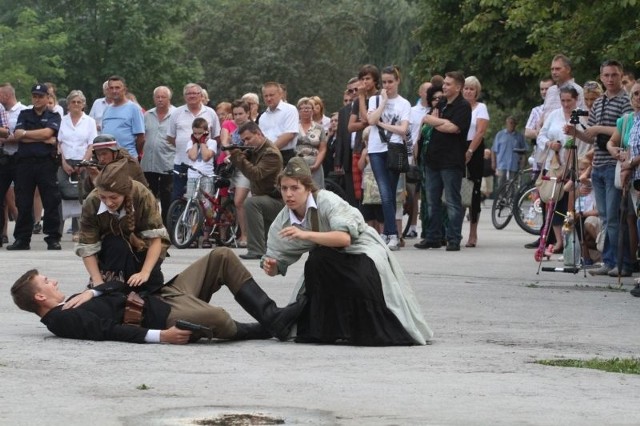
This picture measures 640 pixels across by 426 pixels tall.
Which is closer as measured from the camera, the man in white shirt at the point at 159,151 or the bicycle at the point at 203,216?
the bicycle at the point at 203,216

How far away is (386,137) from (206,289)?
8965mm

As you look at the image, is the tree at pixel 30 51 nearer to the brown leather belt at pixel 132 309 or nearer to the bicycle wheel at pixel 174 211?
the bicycle wheel at pixel 174 211

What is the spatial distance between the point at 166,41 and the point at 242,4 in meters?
6.38

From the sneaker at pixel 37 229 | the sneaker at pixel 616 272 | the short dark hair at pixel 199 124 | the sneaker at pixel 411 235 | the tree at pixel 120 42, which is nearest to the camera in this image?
the sneaker at pixel 616 272

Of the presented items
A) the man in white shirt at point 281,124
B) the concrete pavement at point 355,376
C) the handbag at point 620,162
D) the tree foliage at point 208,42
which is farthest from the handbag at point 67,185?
the tree foliage at point 208,42

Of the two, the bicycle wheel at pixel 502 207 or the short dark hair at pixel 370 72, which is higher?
the short dark hair at pixel 370 72

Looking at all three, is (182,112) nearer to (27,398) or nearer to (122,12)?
(27,398)

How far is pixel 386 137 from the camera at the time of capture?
20.1 meters

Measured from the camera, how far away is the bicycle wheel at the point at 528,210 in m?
23.4

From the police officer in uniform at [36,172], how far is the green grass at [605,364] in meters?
11.4

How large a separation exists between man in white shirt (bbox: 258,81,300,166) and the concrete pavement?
290 inches

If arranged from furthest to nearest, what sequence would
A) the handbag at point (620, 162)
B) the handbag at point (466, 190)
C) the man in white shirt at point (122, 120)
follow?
the man in white shirt at point (122, 120) < the handbag at point (466, 190) < the handbag at point (620, 162)

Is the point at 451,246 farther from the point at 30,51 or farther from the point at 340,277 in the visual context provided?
the point at 30,51

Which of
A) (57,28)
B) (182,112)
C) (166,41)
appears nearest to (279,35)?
(166,41)
